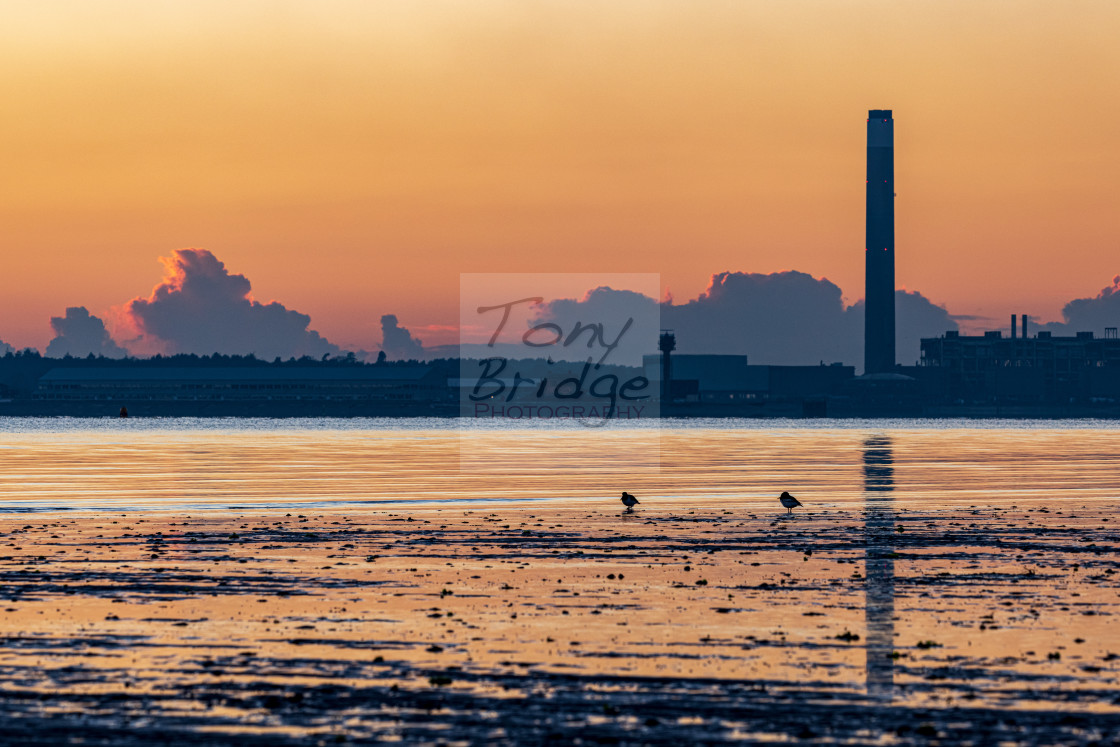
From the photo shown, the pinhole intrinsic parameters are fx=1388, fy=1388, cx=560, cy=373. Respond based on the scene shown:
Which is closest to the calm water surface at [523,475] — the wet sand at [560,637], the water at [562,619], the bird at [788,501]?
the water at [562,619]

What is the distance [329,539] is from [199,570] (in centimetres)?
727

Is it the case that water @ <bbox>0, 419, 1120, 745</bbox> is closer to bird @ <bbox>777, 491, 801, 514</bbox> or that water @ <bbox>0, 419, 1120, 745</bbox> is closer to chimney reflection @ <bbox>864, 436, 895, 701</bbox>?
chimney reflection @ <bbox>864, 436, 895, 701</bbox>

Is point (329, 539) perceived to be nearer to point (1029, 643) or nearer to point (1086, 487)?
point (1029, 643)

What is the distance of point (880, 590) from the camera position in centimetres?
2784

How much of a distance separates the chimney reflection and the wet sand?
0.10 m

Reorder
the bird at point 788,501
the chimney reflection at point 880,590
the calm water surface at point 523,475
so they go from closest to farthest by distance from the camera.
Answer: the chimney reflection at point 880,590 → the bird at point 788,501 → the calm water surface at point 523,475

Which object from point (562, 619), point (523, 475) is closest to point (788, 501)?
point (562, 619)

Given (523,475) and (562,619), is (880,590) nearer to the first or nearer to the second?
(562,619)

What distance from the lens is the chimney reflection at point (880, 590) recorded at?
63.5 ft

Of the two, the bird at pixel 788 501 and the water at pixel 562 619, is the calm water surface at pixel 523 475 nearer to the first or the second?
the water at pixel 562 619

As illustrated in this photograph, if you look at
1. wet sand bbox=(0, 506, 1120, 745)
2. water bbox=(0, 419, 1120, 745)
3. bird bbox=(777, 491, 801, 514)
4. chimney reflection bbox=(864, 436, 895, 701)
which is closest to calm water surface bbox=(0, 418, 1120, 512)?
water bbox=(0, 419, 1120, 745)

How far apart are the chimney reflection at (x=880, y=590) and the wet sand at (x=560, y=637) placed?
10 cm

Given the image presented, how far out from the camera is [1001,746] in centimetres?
1547

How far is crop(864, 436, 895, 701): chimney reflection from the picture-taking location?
19359 millimetres
